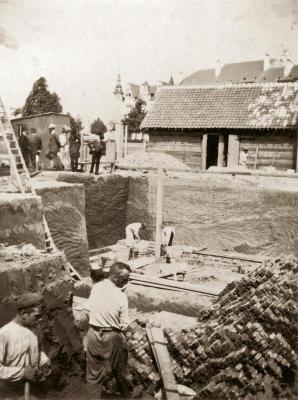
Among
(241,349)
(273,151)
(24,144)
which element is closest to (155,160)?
(273,151)

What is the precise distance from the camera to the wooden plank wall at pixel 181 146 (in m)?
20.1

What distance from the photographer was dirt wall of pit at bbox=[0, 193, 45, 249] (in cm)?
770

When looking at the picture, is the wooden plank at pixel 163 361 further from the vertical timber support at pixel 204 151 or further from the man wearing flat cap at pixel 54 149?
the vertical timber support at pixel 204 151

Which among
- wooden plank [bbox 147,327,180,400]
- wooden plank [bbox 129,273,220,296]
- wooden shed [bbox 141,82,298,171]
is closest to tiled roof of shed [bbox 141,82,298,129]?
wooden shed [bbox 141,82,298,171]

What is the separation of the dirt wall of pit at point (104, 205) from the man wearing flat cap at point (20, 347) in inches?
359

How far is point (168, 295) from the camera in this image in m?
8.13

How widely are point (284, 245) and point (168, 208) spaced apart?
3.78 m

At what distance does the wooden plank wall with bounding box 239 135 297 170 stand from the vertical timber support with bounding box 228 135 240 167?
263mm

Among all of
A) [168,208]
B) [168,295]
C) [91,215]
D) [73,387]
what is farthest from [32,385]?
[168,208]

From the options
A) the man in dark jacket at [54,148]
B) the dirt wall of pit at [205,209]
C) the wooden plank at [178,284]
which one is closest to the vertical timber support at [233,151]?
the dirt wall of pit at [205,209]

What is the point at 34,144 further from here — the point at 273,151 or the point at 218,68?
the point at 218,68

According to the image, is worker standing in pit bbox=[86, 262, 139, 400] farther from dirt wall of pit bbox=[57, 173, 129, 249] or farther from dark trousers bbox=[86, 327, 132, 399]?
dirt wall of pit bbox=[57, 173, 129, 249]

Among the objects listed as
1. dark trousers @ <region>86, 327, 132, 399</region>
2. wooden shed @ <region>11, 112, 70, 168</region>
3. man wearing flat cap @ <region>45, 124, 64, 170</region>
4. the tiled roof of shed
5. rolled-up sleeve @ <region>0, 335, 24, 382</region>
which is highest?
the tiled roof of shed

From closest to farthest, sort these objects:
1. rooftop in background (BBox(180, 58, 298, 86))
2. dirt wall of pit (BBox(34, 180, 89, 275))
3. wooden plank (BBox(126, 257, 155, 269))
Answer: dirt wall of pit (BBox(34, 180, 89, 275)) < wooden plank (BBox(126, 257, 155, 269)) < rooftop in background (BBox(180, 58, 298, 86))
